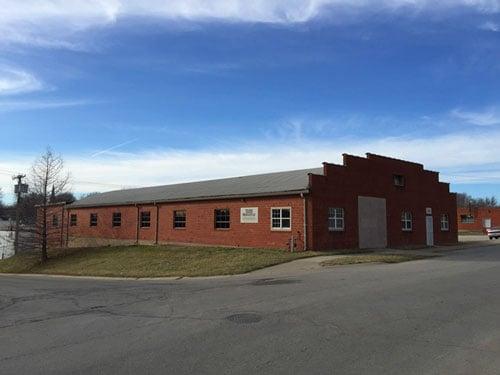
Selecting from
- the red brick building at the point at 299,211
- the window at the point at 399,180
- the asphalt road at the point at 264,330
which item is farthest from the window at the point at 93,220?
the asphalt road at the point at 264,330

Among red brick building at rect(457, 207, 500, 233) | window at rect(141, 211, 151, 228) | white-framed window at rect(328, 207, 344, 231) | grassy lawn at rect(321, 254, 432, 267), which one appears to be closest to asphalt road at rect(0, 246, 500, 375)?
grassy lawn at rect(321, 254, 432, 267)

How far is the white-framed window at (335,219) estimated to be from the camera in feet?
92.1

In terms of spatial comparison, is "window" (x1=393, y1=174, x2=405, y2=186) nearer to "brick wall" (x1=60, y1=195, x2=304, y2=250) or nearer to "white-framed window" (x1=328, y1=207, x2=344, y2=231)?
"white-framed window" (x1=328, y1=207, x2=344, y2=231)

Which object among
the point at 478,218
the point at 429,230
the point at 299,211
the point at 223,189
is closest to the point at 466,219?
the point at 478,218

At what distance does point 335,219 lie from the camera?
28453 millimetres

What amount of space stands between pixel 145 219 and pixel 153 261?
11.5 metres

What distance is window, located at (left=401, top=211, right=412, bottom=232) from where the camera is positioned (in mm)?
34219

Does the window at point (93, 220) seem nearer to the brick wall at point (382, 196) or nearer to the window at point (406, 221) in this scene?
the brick wall at point (382, 196)

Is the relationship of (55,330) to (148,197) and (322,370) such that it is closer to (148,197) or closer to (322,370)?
(322,370)

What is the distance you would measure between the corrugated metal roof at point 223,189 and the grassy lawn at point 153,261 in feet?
11.4

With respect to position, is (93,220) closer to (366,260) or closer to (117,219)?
(117,219)

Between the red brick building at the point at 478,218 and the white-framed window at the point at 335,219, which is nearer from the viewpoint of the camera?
the white-framed window at the point at 335,219

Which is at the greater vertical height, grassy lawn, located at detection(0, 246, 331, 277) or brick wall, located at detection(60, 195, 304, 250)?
brick wall, located at detection(60, 195, 304, 250)

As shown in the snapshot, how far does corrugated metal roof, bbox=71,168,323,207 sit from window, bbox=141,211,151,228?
0.88m
